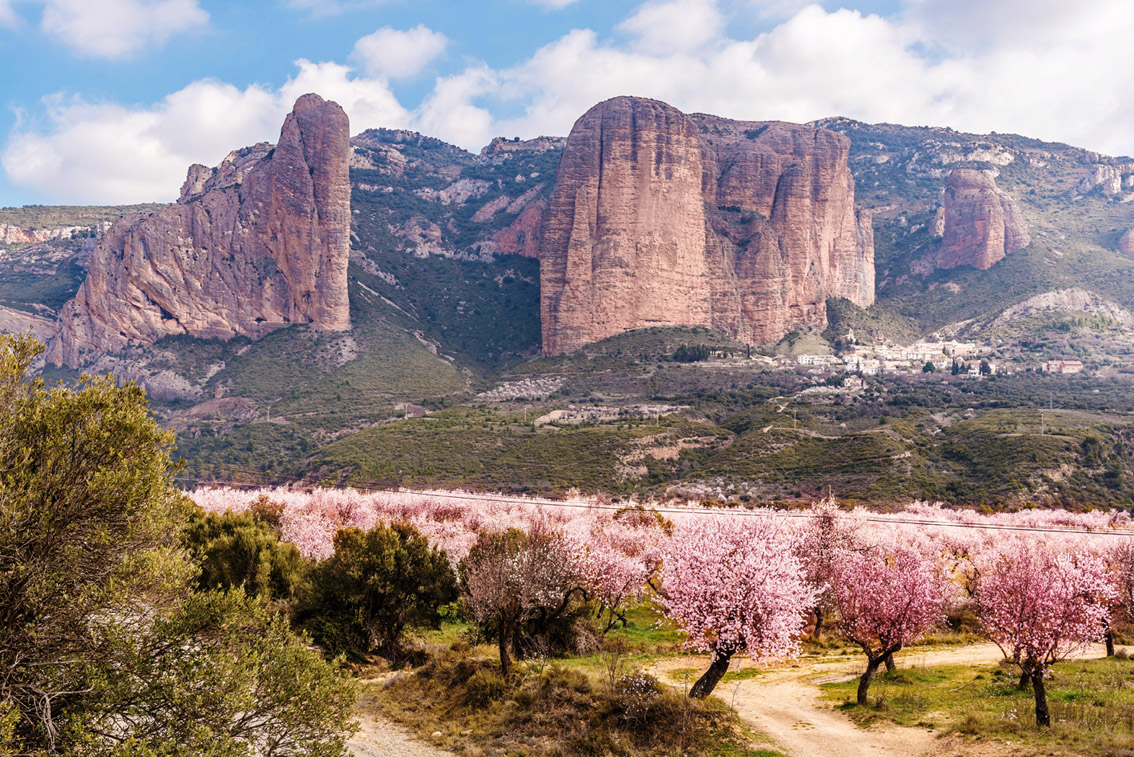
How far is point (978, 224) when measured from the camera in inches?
6959

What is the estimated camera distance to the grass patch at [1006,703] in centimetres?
1828

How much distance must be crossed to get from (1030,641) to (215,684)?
19.2m

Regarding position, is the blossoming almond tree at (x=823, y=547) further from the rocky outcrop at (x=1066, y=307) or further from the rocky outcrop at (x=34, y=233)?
the rocky outcrop at (x=34, y=233)

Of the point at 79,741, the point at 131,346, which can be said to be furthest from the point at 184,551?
the point at 131,346

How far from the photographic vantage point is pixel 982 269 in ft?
575

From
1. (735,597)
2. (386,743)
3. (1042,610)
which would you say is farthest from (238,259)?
(1042,610)

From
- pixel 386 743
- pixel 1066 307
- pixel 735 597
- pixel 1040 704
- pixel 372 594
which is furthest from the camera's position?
pixel 1066 307

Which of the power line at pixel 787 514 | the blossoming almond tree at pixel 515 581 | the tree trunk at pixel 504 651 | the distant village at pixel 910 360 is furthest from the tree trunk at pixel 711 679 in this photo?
the distant village at pixel 910 360

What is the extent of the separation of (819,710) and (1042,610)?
24.3ft

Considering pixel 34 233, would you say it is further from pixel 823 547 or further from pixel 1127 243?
pixel 1127 243

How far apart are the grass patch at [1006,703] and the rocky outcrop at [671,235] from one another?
112202mm

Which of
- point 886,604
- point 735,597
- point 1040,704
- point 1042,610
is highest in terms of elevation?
point 735,597

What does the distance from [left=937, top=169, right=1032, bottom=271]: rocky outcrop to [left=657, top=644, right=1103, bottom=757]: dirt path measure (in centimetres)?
16778

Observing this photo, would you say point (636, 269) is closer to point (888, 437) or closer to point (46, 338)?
point (888, 437)
